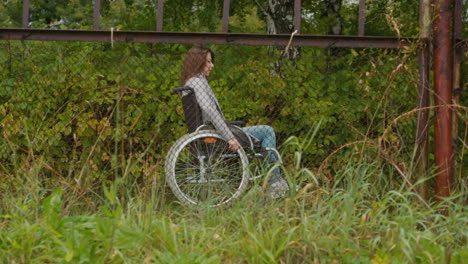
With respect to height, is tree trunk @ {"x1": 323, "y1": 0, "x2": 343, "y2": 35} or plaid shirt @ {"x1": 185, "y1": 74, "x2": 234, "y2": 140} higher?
tree trunk @ {"x1": 323, "y1": 0, "x2": 343, "y2": 35}

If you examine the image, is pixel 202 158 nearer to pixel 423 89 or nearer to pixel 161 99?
pixel 161 99

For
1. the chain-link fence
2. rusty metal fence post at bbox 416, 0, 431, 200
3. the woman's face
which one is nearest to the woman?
the woman's face

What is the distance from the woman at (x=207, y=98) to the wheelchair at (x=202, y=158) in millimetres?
55

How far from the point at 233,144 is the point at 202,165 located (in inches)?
10.4

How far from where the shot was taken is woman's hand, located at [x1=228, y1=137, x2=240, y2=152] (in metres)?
4.57

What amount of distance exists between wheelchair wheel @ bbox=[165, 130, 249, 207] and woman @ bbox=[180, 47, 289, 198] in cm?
7

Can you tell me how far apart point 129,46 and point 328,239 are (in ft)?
11.1

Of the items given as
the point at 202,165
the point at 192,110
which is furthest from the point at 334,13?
the point at 202,165

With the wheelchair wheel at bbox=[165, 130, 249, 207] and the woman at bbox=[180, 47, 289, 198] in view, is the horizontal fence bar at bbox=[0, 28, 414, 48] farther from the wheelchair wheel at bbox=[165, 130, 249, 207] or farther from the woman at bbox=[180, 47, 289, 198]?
the wheelchair wheel at bbox=[165, 130, 249, 207]

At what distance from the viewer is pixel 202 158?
15.0 ft

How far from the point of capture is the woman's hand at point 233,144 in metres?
4.57

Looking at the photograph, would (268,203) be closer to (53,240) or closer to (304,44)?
(53,240)

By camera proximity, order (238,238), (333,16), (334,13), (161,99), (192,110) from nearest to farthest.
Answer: (238,238)
(192,110)
(161,99)
(333,16)
(334,13)

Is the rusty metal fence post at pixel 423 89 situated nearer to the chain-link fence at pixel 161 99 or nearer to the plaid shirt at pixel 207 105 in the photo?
the chain-link fence at pixel 161 99
